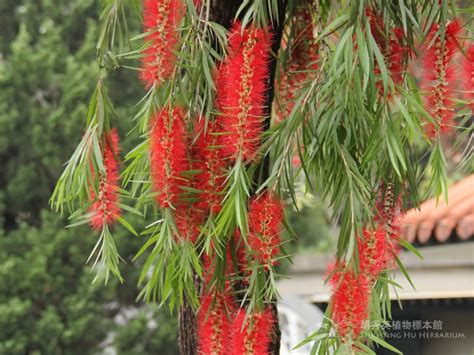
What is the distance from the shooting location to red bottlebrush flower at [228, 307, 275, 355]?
2.27 meters

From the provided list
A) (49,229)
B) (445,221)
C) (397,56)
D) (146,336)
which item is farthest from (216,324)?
(146,336)

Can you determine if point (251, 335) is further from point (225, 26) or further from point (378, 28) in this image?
point (225, 26)

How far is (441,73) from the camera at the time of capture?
2.35 meters

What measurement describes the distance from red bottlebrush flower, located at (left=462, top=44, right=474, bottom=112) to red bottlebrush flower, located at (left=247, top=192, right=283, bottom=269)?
61 centimetres

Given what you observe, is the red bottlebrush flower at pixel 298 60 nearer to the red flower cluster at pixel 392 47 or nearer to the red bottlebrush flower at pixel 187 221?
the red flower cluster at pixel 392 47

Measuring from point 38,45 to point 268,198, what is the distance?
5583mm

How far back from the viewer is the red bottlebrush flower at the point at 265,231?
2.25m

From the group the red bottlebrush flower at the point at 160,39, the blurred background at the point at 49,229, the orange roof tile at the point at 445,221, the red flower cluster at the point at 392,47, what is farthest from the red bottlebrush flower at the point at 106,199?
the blurred background at the point at 49,229

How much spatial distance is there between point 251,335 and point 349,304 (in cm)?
28

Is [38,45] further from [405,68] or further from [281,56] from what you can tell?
[405,68]

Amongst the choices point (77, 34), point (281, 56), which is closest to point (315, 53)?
point (281, 56)

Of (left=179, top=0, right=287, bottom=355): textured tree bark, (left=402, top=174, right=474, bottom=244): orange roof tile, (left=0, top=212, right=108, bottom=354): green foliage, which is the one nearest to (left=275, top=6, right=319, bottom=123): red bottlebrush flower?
(left=179, top=0, right=287, bottom=355): textured tree bark

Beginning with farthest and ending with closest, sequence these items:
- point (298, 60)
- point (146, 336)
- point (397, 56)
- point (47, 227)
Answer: point (146, 336), point (47, 227), point (298, 60), point (397, 56)

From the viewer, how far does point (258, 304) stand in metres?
2.28
